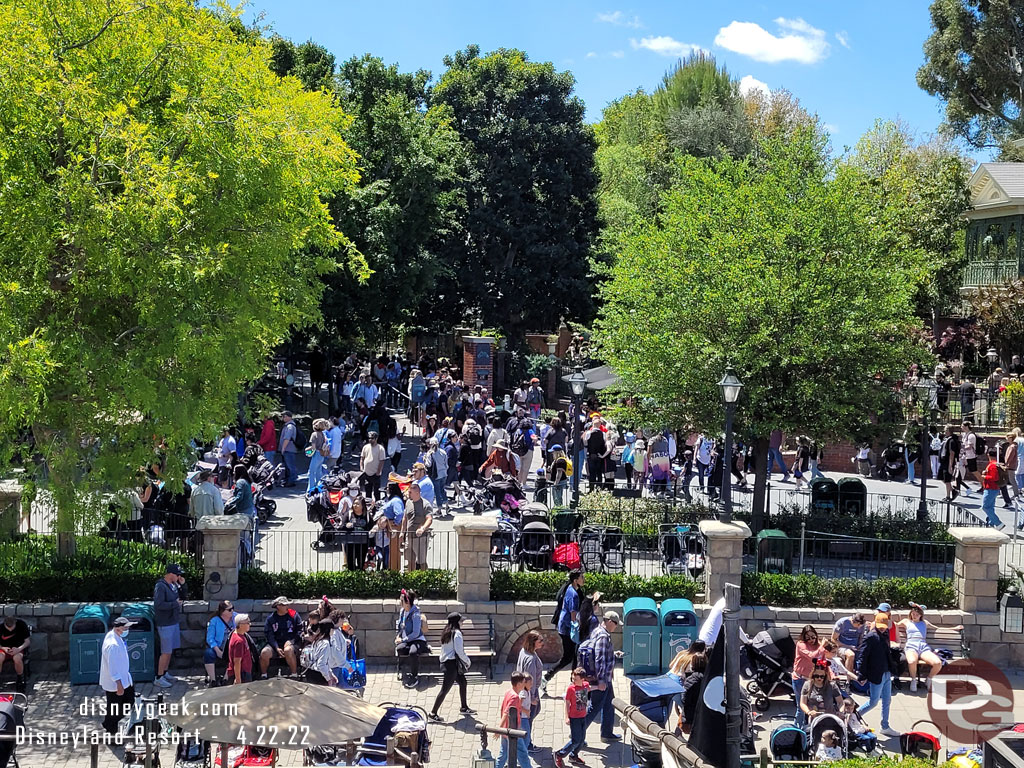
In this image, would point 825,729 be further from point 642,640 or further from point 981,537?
point 981,537

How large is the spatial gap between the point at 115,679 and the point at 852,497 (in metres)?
13.3

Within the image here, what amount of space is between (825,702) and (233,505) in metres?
9.78

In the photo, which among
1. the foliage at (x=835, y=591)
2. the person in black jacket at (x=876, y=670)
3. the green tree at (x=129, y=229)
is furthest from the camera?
the foliage at (x=835, y=591)

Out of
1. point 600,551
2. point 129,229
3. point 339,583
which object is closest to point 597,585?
point 600,551

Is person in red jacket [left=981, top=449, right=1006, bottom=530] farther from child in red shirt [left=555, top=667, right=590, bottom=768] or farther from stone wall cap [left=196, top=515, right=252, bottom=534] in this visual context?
stone wall cap [left=196, top=515, right=252, bottom=534]

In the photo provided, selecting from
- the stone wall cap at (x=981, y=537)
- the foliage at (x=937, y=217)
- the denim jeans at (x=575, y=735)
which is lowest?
the denim jeans at (x=575, y=735)

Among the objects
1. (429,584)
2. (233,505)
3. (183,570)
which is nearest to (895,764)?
(429,584)

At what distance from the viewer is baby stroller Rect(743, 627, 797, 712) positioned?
524 inches

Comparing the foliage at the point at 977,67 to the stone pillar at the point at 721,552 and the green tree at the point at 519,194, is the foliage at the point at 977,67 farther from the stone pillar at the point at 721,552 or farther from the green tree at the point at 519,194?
the stone pillar at the point at 721,552

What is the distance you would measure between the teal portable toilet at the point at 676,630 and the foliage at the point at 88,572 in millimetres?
6520

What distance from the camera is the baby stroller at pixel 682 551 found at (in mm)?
15969

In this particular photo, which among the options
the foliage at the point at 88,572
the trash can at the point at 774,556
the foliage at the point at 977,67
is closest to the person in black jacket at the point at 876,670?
the trash can at the point at 774,556

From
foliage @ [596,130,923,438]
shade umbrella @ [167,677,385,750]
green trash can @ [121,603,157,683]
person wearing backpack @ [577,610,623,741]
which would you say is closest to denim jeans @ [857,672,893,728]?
person wearing backpack @ [577,610,623,741]

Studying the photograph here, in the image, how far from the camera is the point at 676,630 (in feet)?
46.8
